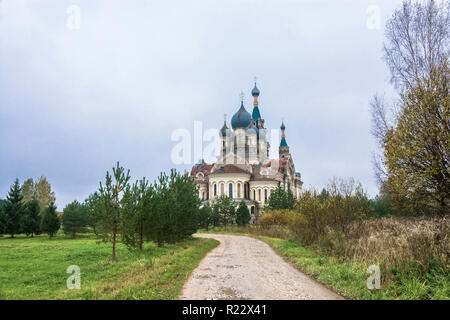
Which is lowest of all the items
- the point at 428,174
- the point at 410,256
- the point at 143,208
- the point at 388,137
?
the point at 410,256

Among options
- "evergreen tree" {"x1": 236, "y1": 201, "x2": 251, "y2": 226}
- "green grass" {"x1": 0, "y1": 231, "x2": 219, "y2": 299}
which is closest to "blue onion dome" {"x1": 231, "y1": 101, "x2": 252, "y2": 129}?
"evergreen tree" {"x1": 236, "y1": 201, "x2": 251, "y2": 226}

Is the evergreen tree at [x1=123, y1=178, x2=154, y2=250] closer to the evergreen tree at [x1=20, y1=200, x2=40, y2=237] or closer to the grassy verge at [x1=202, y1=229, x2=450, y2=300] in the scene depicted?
the grassy verge at [x1=202, y1=229, x2=450, y2=300]

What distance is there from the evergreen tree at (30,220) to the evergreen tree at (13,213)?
709 mm

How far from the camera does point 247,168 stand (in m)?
62.7

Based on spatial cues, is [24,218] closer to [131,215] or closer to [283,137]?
[131,215]

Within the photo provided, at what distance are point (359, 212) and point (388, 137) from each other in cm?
416

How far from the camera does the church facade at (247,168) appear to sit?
195 ft

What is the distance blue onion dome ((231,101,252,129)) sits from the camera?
222 feet

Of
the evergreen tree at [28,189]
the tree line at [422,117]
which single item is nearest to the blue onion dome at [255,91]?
the evergreen tree at [28,189]

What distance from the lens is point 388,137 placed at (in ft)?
46.3

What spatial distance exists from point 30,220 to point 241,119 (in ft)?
141
